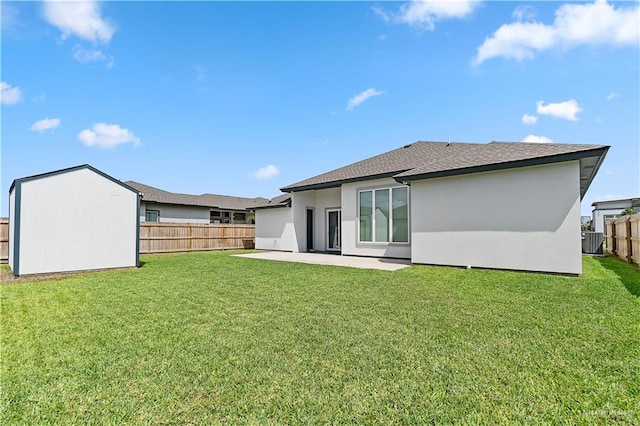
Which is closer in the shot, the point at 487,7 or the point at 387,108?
the point at 487,7

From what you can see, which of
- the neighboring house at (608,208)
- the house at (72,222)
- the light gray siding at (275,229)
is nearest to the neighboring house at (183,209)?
the light gray siding at (275,229)

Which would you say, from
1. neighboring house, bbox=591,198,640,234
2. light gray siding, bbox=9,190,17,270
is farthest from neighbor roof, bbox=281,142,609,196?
neighboring house, bbox=591,198,640,234

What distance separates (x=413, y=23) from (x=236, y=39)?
6884mm

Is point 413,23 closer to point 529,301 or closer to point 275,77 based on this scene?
point 275,77

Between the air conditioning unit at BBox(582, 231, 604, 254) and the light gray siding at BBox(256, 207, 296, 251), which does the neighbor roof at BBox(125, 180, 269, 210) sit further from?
the air conditioning unit at BBox(582, 231, 604, 254)

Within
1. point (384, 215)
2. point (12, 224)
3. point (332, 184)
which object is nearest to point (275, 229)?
point (332, 184)

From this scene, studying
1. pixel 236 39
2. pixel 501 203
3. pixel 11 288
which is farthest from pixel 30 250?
pixel 501 203

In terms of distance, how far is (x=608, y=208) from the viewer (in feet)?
83.2

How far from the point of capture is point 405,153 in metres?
14.9

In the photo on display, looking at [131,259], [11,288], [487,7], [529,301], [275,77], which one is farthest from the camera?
[275,77]

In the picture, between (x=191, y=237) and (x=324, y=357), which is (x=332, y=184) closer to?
(x=191, y=237)

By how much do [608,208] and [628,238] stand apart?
64.7 ft

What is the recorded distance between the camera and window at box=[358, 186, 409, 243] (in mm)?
11648

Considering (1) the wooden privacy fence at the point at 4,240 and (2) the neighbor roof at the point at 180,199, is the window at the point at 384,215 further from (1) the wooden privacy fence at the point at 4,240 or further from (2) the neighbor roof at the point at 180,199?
(1) the wooden privacy fence at the point at 4,240
